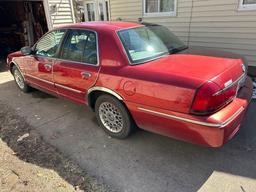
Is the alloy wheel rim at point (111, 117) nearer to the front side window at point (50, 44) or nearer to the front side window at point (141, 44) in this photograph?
the front side window at point (141, 44)

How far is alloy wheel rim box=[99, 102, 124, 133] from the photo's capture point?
3.03 m

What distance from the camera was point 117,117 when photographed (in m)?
3.05

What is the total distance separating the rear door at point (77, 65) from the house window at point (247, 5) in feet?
12.4

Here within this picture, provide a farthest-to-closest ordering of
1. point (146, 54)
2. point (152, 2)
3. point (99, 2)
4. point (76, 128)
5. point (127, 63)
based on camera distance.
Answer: point (99, 2) < point (152, 2) < point (76, 128) < point (146, 54) < point (127, 63)

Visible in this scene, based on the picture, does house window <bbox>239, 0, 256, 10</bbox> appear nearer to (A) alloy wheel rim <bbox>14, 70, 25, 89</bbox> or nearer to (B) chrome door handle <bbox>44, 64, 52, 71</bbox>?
(B) chrome door handle <bbox>44, 64, 52, 71</bbox>

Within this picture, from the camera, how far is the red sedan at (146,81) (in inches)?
85.3

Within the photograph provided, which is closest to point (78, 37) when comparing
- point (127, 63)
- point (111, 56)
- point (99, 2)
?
point (111, 56)

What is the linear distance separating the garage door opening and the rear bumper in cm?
979

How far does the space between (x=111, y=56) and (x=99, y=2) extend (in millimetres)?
8977

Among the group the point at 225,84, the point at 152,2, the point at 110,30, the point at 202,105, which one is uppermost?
the point at 152,2

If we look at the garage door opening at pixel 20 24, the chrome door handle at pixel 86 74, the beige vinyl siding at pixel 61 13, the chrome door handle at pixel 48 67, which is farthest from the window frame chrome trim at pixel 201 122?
the garage door opening at pixel 20 24

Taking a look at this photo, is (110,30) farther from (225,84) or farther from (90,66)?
(225,84)

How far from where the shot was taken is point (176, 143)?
3.01m

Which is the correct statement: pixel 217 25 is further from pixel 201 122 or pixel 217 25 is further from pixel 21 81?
pixel 21 81
